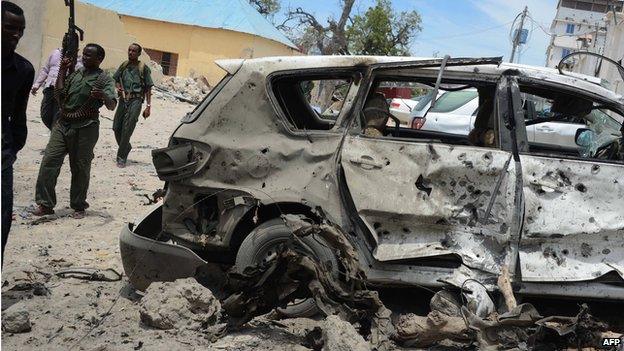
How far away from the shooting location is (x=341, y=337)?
156 inches

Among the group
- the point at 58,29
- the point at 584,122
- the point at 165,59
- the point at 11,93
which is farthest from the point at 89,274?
the point at 165,59

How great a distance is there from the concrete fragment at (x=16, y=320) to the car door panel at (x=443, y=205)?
210cm

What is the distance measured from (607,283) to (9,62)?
386 cm

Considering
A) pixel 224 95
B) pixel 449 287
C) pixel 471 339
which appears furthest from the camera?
pixel 224 95

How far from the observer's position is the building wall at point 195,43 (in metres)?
33.7

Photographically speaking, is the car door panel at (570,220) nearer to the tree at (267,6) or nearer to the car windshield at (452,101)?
the car windshield at (452,101)

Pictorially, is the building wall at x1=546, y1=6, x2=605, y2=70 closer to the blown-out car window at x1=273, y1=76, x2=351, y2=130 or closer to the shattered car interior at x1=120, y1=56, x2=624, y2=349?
the blown-out car window at x1=273, y1=76, x2=351, y2=130

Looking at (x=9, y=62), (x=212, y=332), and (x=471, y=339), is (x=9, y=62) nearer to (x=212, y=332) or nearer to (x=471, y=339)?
(x=212, y=332)

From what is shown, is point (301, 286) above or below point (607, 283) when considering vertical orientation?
below

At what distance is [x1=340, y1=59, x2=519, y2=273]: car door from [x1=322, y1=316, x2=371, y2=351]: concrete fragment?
25.6 inches

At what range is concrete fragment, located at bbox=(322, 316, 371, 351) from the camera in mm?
3916

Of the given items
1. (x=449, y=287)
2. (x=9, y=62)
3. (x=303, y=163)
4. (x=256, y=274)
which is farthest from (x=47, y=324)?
(x=449, y=287)

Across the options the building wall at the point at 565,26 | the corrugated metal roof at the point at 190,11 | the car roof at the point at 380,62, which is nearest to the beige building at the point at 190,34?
the corrugated metal roof at the point at 190,11

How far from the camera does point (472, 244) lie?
4609 mm
